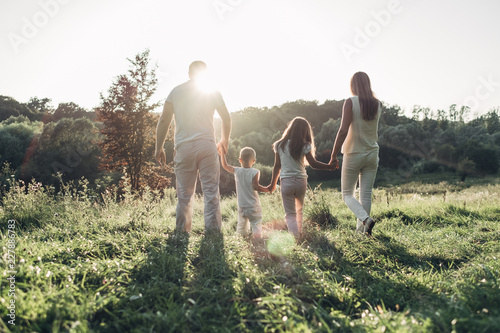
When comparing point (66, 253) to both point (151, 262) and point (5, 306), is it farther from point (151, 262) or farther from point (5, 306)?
point (5, 306)

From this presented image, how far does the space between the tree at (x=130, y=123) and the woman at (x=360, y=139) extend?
30.6 ft

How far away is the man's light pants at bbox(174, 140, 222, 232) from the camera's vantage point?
4145mm

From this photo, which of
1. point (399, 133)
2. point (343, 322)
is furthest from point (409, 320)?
point (399, 133)

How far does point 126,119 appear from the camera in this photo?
11711mm

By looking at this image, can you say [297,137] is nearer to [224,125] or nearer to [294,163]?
[294,163]

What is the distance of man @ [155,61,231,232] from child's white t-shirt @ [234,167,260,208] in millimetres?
563

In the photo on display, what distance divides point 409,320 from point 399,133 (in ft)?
127

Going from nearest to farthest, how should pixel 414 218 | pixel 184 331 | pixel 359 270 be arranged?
pixel 184 331 → pixel 359 270 → pixel 414 218

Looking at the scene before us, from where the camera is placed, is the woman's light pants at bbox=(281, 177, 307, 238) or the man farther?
the woman's light pants at bbox=(281, 177, 307, 238)

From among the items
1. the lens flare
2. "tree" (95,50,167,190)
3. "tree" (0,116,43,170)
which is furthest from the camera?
"tree" (0,116,43,170)

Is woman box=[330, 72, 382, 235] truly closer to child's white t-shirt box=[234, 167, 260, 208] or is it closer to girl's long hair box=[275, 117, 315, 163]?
girl's long hair box=[275, 117, 315, 163]
